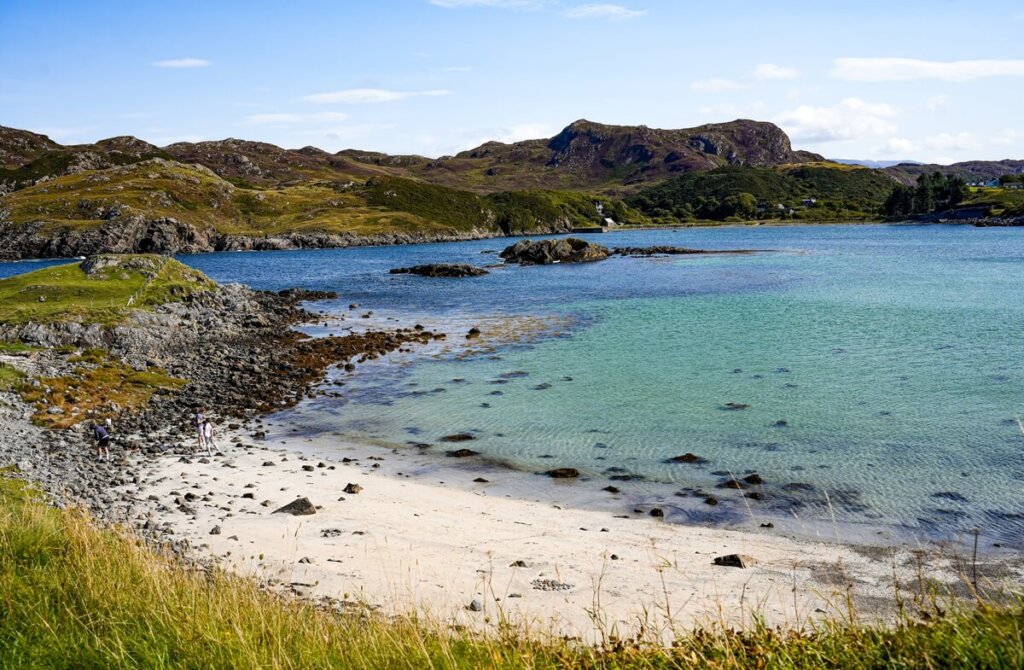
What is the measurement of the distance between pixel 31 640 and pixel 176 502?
13.0 metres

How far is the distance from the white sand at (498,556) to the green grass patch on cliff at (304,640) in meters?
4.19

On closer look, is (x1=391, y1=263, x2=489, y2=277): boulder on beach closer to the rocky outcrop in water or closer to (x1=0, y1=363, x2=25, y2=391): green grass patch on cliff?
the rocky outcrop in water

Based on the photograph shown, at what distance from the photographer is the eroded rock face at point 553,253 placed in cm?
12344

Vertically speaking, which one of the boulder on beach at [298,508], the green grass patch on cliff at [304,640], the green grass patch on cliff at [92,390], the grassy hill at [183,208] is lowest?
the boulder on beach at [298,508]

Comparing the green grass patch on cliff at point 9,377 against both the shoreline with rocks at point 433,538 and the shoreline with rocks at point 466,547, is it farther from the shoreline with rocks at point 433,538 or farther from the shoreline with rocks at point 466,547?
the shoreline with rocks at point 466,547

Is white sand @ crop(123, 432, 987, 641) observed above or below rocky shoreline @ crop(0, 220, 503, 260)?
below

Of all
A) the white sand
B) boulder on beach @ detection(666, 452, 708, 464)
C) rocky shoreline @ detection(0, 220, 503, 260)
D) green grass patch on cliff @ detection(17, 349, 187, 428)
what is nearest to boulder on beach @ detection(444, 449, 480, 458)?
the white sand

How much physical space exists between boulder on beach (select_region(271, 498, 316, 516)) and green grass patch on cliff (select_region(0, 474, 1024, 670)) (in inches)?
395

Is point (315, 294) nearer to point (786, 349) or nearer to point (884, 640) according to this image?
point (786, 349)

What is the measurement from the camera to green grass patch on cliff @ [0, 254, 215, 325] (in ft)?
140

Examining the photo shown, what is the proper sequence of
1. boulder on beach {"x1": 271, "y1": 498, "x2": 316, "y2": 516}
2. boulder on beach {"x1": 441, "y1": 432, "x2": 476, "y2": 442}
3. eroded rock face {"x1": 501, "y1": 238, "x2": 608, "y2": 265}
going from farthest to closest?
eroded rock face {"x1": 501, "y1": 238, "x2": 608, "y2": 265}
boulder on beach {"x1": 441, "y1": 432, "x2": 476, "y2": 442}
boulder on beach {"x1": 271, "y1": 498, "x2": 316, "y2": 516}

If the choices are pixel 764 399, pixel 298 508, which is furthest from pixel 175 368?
pixel 764 399

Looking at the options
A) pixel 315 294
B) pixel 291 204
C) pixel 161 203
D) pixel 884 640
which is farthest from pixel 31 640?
pixel 291 204

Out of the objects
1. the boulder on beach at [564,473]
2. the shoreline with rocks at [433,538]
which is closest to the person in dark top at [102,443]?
the shoreline with rocks at [433,538]
